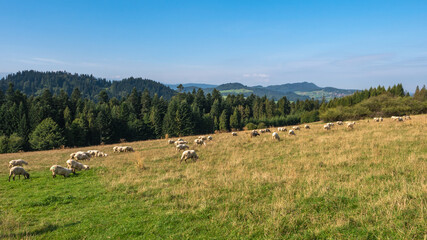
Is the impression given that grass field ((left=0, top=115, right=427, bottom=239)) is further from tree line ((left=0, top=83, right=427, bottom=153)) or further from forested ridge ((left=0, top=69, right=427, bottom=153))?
forested ridge ((left=0, top=69, right=427, bottom=153))

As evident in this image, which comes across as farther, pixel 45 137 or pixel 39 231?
pixel 45 137

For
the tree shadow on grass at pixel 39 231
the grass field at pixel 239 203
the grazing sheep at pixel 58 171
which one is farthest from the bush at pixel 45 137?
the tree shadow on grass at pixel 39 231

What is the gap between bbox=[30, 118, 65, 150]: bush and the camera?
53.2 meters

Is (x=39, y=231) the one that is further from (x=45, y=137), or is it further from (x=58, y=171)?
(x=45, y=137)

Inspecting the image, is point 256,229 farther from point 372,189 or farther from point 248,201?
point 372,189

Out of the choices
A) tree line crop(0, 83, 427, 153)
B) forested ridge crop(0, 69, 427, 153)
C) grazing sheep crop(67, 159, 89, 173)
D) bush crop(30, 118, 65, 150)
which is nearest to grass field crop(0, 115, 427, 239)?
grazing sheep crop(67, 159, 89, 173)

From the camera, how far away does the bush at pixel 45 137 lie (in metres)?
53.2

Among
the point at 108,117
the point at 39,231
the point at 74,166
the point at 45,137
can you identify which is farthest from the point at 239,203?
the point at 108,117

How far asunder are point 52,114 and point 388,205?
81167mm

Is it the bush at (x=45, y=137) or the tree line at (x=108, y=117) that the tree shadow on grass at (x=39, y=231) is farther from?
the bush at (x=45, y=137)

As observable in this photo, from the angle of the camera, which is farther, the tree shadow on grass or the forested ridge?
the forested ridge

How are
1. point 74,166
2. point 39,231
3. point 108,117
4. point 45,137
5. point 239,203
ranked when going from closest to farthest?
1. point 39,231
2. point 239,203
3. point 74,166
4. point 45,137
5. point 108,117

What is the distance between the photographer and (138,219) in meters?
6.98

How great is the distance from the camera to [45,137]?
176 feet
